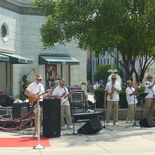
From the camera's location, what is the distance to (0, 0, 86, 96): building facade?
2467cm

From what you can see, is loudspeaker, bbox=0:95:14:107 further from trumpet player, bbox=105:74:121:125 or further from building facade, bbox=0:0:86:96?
building facade, bbox=0:0:86:96

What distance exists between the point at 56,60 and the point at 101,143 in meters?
15.8

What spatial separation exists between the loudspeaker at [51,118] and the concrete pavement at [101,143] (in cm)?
26

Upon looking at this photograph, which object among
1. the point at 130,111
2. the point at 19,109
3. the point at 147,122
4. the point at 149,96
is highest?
the point at 149,96

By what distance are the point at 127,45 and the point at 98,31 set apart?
219cm

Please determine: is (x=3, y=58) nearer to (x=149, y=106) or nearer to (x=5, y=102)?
(x=5, y=102)

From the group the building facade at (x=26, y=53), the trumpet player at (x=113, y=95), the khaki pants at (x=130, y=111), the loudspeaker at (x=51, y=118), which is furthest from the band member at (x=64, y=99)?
the building facade at (x=26, y=53)

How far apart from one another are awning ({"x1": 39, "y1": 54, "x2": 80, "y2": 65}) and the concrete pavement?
12.8m

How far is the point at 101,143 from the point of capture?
11.2 metres

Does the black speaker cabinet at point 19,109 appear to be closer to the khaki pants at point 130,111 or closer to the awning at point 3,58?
the khaki pants at point 130,111

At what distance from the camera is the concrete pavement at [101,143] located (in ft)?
32.4

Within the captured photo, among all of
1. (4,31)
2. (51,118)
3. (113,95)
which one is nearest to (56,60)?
(4,31)

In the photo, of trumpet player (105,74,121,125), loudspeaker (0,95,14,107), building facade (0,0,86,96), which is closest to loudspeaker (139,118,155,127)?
trumpet player (105,74,121,125)

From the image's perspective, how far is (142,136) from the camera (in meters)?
12.4
